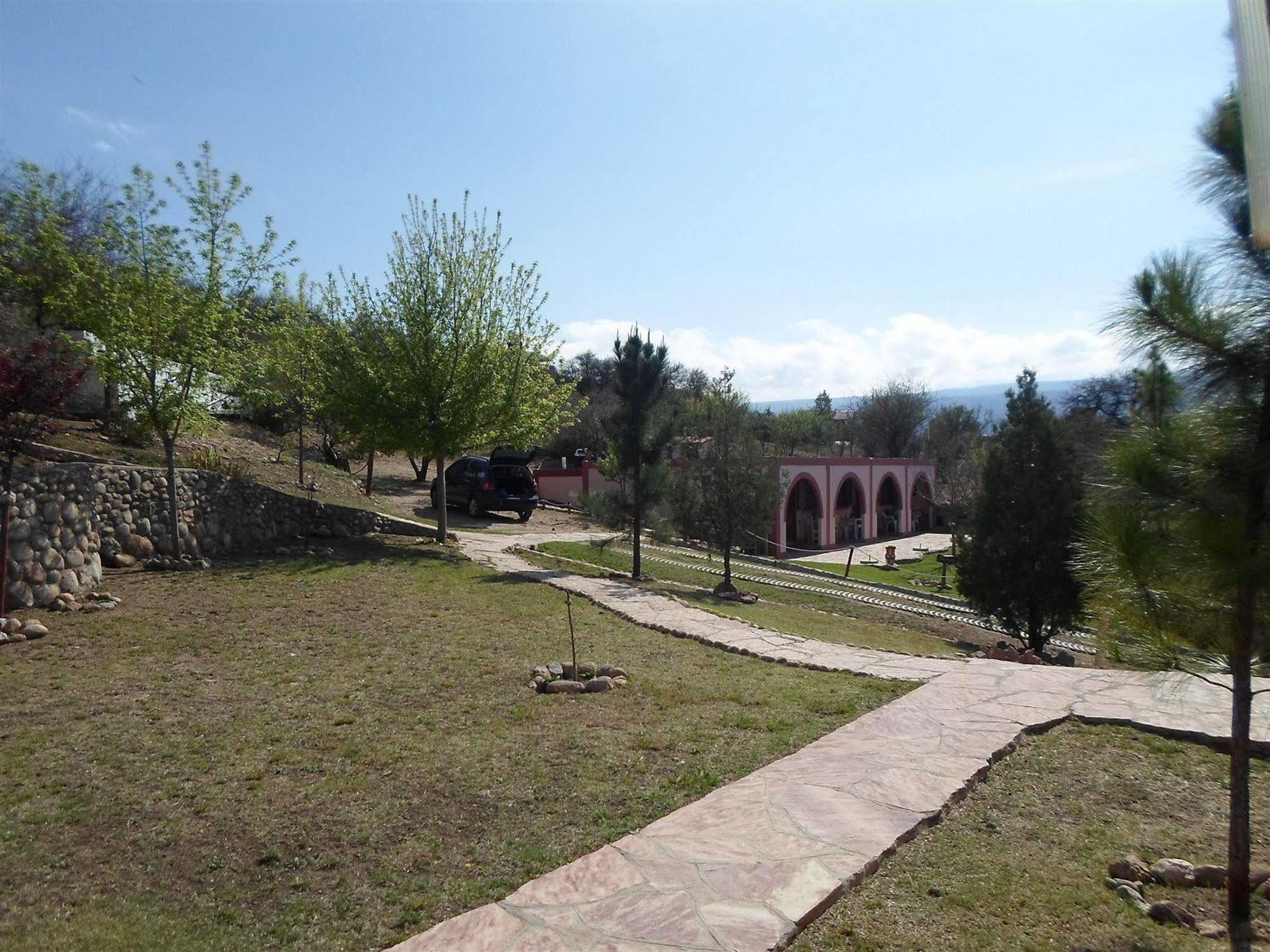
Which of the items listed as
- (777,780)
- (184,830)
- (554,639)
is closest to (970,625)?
(554,639)

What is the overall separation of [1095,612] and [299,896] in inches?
153

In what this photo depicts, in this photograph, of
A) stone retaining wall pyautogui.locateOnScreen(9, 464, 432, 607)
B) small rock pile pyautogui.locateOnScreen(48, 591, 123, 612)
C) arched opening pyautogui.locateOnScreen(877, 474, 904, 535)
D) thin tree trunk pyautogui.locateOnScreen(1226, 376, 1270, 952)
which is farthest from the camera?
arched opening pyautogui.locateOnScreen(877, 474, 904, 535)

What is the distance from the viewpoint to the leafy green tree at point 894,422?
58.8 m

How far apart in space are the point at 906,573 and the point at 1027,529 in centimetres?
1233

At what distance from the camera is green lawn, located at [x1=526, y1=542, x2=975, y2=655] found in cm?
1178

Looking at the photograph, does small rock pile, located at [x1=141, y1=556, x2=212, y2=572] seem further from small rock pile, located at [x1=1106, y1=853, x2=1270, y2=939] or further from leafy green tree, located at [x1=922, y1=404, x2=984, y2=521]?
leafy green tree, located at [x1=922, y1=404, x2=984, y2=521]

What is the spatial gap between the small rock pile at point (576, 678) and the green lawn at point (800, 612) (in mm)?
3950

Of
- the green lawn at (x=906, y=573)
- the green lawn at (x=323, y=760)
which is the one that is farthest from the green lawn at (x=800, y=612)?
the green lawn at (x=906, y=573)

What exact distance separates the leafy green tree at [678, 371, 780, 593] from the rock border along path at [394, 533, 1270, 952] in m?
8.51

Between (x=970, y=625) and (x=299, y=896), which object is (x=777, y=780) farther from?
(x=970, y=625)

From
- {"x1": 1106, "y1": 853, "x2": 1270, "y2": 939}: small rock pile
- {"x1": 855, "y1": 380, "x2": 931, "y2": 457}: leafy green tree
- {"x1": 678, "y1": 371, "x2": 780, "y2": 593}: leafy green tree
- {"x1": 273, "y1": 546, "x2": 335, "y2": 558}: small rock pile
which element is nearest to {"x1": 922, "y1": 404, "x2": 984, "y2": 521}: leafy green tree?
{"x1": 855, "y1": 380, "x2": 931, "y2": 457}: leafy green tree

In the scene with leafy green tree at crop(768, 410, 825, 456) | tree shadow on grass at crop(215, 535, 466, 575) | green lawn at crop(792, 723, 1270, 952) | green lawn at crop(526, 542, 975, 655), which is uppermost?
leafy green tree at crop(768, 410, 825, 456)

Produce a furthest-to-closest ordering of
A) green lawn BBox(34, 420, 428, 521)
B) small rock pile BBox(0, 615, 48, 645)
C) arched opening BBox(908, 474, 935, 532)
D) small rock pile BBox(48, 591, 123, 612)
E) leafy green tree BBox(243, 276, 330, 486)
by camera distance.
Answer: arched opening BBox(908, 474, 935, 532)
green lawn BBox(34, 420, 428, 521)
leafy green tree BBox(243, 276, 330, 486)
small rock pile BBox(48, 591, 123, 612)
small rock pile BBox(0, 615, 48, 645)

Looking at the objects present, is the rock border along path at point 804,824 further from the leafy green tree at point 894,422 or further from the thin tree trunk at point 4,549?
the leafy green tree at point 894,422
